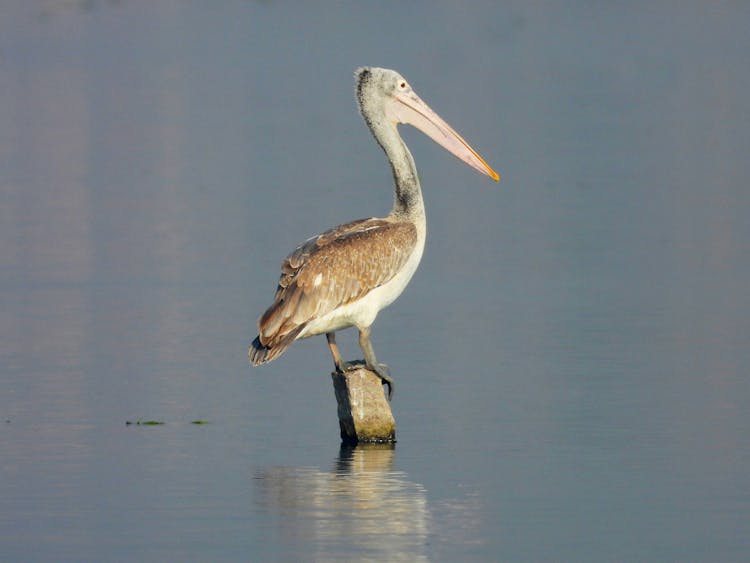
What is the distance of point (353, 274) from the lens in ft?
29.3

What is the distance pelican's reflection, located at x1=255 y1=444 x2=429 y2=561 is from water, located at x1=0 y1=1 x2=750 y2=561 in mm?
18

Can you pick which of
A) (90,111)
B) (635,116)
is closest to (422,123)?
(635,116)

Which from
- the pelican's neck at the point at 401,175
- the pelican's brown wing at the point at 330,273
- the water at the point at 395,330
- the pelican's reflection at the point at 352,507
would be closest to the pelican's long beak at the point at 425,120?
the pelican's neck at the point at 401,175

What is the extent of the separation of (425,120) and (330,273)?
159 cm

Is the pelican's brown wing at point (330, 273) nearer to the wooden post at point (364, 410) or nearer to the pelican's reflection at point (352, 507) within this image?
the wooden post at point (364, 410)

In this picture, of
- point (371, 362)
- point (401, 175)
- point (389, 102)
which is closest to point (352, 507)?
point (371, 362)

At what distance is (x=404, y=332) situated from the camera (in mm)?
11078

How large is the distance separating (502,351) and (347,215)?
15.5 feet

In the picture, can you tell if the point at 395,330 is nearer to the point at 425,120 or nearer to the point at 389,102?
the point at 425,120

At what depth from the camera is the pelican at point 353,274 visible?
340 inches

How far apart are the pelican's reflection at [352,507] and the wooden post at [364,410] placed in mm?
169

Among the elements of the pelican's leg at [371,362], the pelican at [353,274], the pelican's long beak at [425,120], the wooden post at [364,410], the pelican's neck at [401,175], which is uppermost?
the pelican's long beak at [425,120]

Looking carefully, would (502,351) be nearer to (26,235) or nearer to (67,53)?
(26,235)

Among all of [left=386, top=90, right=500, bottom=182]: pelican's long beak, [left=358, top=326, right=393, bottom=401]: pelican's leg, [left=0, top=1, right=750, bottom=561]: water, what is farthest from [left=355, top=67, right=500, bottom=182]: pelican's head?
[left=358, top=326, right=393, bottom=401]: pelican's leg
